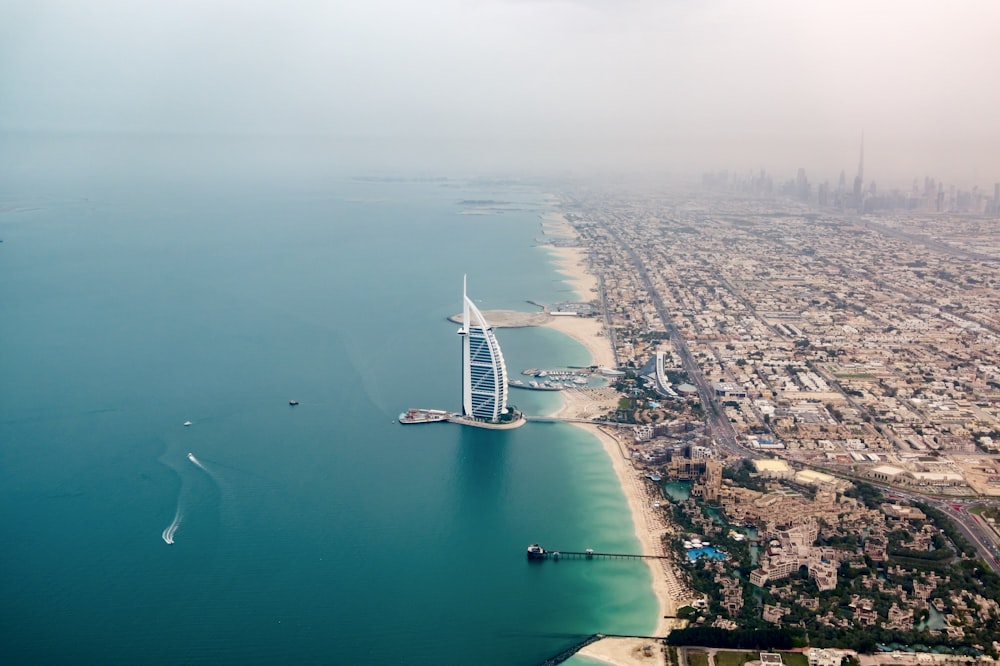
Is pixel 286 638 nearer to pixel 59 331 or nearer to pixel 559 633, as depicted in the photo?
pixel 559 633

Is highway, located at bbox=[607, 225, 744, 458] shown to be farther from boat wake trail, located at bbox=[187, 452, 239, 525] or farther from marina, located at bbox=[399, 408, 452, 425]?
boat wake trail, located at bbox=[187, 452, 239, 525]

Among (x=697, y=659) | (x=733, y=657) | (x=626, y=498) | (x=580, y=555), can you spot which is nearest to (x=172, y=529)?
(x=580, y=555)

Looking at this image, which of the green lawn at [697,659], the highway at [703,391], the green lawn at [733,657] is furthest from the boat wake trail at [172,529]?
the highway at [703,391]

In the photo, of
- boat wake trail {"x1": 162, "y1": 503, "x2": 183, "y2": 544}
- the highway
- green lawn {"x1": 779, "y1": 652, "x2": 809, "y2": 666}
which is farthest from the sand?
boat wake trail {"x1": 162, "y1": 503, "x2": 183, "y2": 544}

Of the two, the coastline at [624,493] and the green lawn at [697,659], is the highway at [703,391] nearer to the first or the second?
the coastline at [624,493]

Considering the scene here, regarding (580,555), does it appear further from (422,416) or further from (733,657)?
(422,416)

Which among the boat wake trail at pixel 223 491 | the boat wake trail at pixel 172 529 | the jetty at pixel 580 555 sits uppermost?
the boat wake trail at pixel 223 491

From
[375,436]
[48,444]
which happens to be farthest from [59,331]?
[375,436]
